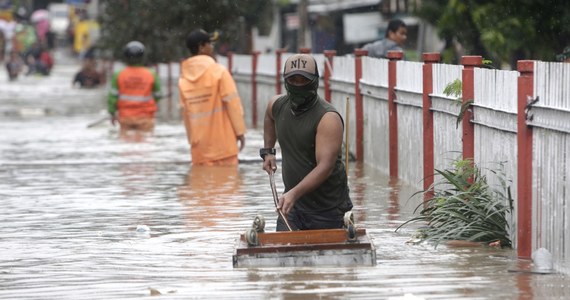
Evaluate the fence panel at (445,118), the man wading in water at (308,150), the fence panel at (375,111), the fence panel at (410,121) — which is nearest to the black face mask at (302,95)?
the man wading in water at (308,150)

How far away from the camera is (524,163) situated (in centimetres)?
989

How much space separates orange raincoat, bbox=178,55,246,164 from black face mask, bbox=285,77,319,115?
7.47 m

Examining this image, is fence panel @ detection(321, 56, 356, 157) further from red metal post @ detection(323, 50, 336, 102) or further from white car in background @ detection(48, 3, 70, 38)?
white car in background @ detection(48, 3, 70, 38)

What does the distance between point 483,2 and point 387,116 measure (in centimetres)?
910

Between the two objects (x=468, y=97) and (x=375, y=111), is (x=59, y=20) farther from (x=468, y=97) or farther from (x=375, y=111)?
(x=468, y=97)

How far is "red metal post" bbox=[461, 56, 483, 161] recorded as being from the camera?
11789mm

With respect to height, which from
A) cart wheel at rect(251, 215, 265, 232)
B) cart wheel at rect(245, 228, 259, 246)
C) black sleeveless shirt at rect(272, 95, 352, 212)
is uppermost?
black sleeveless shirt at rect(272, 95, 352, 212)

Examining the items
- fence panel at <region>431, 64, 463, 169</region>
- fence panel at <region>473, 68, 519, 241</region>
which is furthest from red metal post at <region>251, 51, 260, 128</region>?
fence panel at <region>473, 68, 519, 241</region>

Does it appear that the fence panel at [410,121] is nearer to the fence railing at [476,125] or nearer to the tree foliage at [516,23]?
the fence railing at [476,125]

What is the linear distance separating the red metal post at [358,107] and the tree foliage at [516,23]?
532 cm

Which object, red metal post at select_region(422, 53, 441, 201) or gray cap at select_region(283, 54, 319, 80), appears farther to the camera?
red metal post at select_region(422, 53, 441, 201)

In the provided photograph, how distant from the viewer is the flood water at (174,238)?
8.84 metres

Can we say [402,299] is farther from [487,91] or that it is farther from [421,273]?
[487,91]

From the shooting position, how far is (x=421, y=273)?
9.35m
